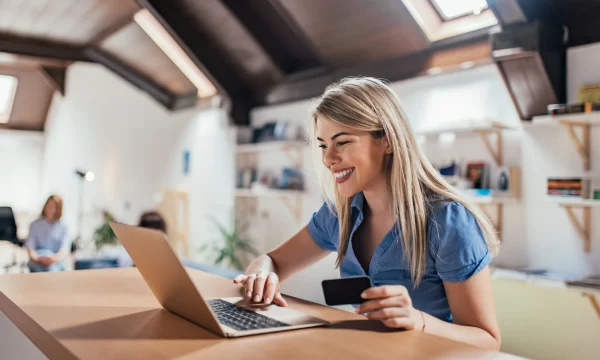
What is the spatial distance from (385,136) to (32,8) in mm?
5700

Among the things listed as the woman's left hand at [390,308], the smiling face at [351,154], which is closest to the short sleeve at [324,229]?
the smiling face at [351,154]

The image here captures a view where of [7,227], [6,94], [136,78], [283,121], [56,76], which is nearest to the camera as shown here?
[283,121]

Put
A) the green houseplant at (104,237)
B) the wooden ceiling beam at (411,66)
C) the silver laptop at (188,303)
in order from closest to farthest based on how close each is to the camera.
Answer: the silver laptop at (188,303)
the wooden ceiling beam at (411,66)
the green houseplant at (104,237)

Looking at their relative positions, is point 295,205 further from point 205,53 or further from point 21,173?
point 21,173

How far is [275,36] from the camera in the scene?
18.3 ft

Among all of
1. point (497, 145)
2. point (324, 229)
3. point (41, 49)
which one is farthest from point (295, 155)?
point (324, 229)

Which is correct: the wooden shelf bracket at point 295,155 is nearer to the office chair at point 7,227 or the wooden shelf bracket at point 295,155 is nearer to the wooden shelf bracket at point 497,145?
the wooden shelf bracket at point 497,145

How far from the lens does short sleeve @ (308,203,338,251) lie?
1.85 metres

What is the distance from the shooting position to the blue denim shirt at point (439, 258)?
1.35 metres

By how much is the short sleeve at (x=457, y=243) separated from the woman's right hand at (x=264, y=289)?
0.41 m

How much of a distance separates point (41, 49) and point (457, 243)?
6.78 meters

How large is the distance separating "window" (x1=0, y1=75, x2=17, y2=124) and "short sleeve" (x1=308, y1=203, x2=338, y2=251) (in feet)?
28.9

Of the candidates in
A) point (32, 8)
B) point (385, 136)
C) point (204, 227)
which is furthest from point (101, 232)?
point (385, 136)

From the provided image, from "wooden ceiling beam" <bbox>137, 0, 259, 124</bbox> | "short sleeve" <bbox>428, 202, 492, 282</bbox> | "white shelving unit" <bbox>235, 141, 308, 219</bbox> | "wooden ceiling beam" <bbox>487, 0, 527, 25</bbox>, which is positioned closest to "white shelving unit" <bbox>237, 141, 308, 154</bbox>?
"white shelving unit" <bbox>235, 141, 308, 219</bbox>
